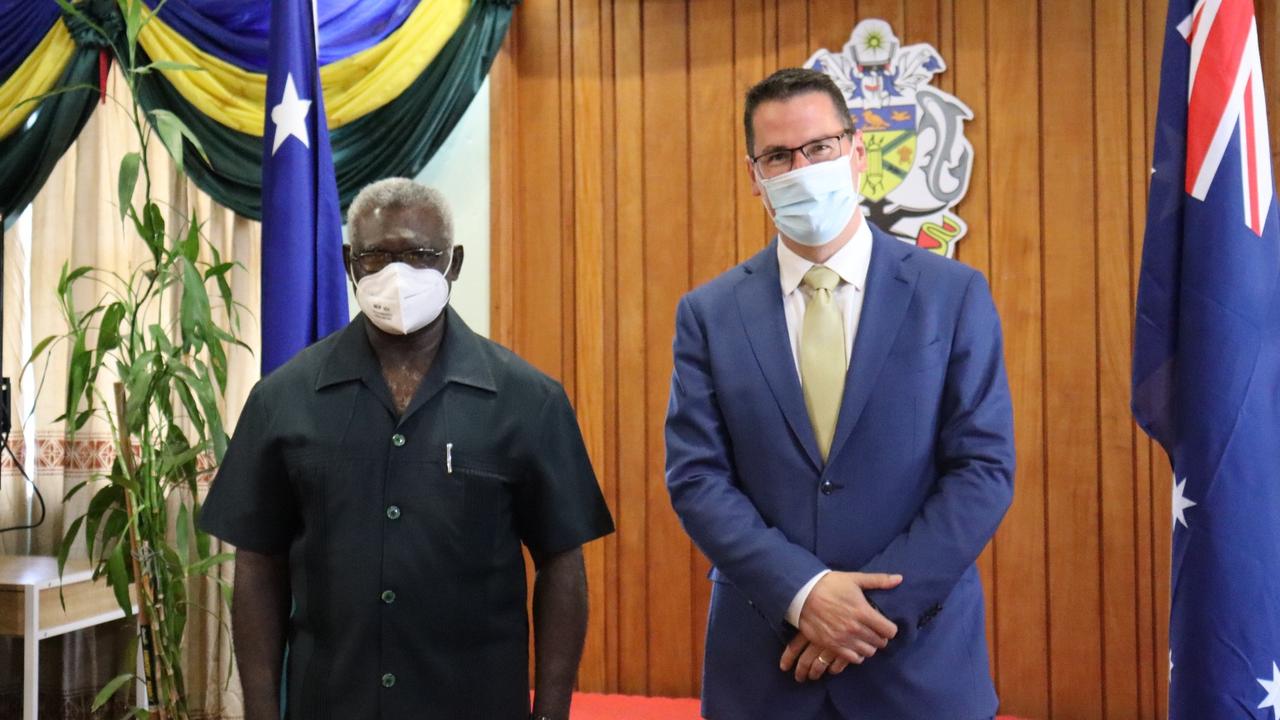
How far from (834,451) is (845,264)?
0.32 m

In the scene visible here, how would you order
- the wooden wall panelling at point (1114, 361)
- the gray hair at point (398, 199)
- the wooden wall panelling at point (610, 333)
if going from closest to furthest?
the gray hair at point (398, 199)
the wooden wall panelling at point (1114, 361)
the wooden wall panelling at point (610, 333)

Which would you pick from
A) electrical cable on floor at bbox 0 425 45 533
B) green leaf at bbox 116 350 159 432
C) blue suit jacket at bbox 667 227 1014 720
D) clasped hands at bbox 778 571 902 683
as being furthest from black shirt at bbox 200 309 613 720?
electrical cable on floor at bbox 0 425 45 533

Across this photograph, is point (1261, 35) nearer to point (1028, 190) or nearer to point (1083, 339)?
point (1028, 190)

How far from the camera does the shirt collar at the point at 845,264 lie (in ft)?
5.81

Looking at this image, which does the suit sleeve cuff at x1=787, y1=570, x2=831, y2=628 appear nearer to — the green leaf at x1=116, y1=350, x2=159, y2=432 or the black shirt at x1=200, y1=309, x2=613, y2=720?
the black shirt at x1=200, y1=309, x2=613, y2=720

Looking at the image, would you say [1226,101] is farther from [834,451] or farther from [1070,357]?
[1070,357]

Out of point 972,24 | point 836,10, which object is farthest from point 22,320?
point 972,24

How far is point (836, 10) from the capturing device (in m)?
3.42

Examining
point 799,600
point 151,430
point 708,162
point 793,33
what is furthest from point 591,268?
point 799,600

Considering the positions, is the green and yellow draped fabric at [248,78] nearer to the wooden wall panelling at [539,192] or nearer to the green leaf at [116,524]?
the wooden wall panelling at [539,192]

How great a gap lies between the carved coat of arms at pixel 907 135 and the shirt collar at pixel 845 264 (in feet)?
5.19

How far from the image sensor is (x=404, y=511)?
5.20 ft

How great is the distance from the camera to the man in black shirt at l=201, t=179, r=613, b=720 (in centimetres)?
157

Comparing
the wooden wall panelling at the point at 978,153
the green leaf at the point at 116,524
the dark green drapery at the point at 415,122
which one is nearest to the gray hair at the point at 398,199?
the green leaf at the point at 116,524
